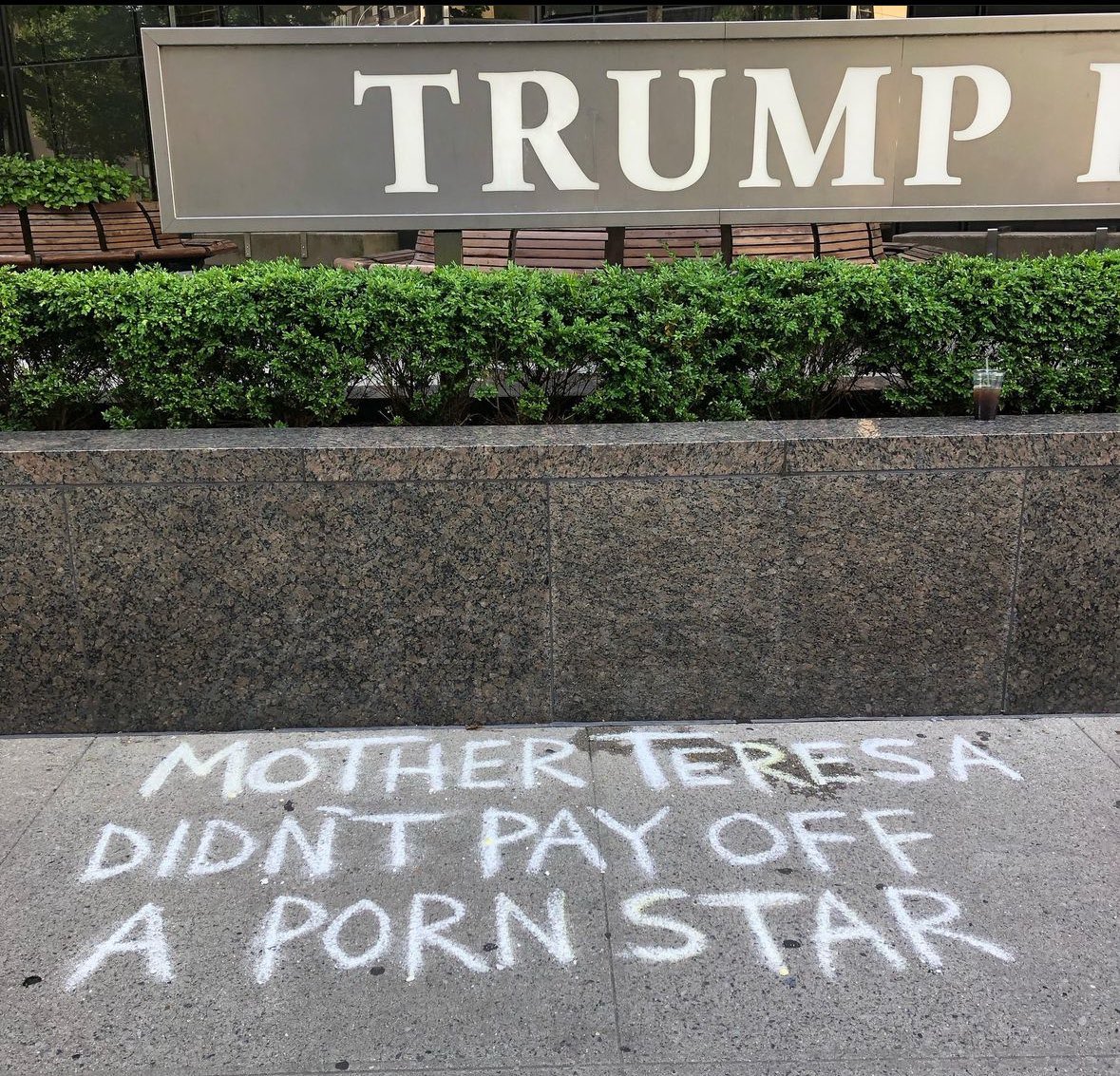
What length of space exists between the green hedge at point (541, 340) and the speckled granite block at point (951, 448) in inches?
13.6

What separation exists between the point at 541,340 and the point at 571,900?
6.22ft

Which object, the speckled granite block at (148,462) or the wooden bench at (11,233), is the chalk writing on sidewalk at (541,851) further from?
the wooden bench at (11,233)

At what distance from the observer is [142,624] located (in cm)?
365

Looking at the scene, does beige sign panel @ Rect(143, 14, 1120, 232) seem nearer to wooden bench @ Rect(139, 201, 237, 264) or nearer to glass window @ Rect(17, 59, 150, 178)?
wooden bench @ Rect(139, 201, 237, 264)

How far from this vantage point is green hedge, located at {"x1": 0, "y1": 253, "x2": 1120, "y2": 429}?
3.80 m

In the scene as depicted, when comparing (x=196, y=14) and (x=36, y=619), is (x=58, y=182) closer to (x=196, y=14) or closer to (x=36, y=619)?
(x=196, y=14)

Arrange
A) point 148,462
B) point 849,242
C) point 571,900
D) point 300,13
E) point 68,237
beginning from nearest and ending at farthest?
point 571,900 → point 148,462 → point 849,242 → point 68,237 → point 300,13

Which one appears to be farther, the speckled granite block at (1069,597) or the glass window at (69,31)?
the glass window at (69,31)

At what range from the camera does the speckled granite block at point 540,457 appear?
140 inches

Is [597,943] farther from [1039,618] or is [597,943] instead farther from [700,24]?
[700,24]

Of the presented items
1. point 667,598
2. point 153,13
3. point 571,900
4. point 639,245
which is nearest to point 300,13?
point 153,13

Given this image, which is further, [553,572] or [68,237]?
[68,237]

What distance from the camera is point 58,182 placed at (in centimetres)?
953

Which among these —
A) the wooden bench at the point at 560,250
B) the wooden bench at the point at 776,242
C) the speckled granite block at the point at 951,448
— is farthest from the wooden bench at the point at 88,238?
the speckled granite block at the point at 951,448
